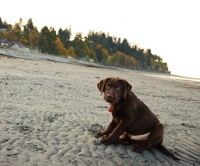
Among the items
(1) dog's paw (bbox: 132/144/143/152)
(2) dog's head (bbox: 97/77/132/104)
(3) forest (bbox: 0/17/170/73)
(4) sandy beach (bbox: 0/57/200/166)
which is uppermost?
(3) forest (bbox: 0/17/170/73)

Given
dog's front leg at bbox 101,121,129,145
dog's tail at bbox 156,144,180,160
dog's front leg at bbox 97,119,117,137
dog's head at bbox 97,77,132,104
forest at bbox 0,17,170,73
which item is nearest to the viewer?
dog's head at bbox 97,77,132,104

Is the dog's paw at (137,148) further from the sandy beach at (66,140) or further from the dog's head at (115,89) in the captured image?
the dog's head at (115,89)

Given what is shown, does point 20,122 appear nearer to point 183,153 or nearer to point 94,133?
point 94,133

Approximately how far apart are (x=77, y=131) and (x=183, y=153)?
2.62 metres

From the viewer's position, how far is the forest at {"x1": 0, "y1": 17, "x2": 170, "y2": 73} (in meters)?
84.2

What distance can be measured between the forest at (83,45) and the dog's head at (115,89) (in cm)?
8030

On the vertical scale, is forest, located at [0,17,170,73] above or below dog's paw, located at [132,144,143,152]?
above

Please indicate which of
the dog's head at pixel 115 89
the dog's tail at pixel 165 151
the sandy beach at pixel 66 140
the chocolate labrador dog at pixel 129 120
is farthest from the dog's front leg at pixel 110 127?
the dog's tail at pixel 165 151

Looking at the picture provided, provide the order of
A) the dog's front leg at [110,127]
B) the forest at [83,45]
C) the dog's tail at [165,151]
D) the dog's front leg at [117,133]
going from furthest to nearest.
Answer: the forest at [83,45] < the dog's front leg at [110,127] < the dog's tail at [165,151] < the dog's front leg at [117,133]

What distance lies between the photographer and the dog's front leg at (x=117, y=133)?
496 cm

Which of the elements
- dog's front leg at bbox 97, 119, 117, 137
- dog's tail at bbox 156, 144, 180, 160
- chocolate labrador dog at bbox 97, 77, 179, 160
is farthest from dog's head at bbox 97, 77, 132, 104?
dog's tail at bbox 156, 144, 180, 160

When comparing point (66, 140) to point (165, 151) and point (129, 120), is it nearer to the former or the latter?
point (129, 120)

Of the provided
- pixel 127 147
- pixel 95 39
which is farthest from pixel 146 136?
pixel 95 39

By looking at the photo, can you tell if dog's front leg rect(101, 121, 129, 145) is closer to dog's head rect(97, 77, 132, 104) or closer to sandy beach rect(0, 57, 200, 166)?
sandy beach rect(0, 57, 200, 166)
